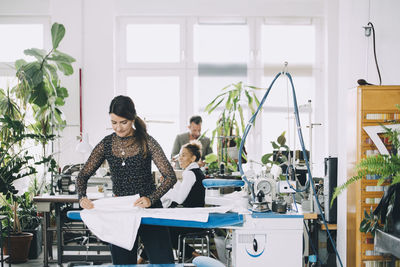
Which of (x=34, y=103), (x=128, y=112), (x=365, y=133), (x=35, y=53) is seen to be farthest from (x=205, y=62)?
(x=128, y=112)

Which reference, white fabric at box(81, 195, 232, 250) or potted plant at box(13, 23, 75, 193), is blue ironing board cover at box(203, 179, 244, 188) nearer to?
white fabric at box(81, 195, 232, 250)

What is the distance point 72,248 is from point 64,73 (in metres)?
2.34

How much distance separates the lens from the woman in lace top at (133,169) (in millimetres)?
2732

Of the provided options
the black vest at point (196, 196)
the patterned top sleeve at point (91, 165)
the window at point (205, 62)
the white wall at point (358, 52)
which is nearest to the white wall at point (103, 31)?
the window at point (205, 62)

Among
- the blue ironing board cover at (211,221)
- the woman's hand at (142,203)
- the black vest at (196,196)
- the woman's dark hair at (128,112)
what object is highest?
the woman's dark hair at (128,112)

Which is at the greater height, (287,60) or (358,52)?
(287,60)

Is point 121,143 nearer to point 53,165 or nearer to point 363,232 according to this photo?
point 363,232

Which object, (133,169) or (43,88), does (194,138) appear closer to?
(43,88)

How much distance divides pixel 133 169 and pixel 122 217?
28 centimetres

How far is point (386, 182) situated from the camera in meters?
3.21

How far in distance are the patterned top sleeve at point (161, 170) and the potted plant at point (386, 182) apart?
0.94 m

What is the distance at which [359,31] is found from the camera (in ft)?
12.6

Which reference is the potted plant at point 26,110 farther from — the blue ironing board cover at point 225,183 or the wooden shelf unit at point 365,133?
the wooden shelf unit at point 365,133

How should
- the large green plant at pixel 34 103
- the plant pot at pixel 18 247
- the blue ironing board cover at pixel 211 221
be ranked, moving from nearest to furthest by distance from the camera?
the blue ironing board cover at pixel 211 221
the plant pot at pixel 18 247
the large green plant at pixel 34 103
